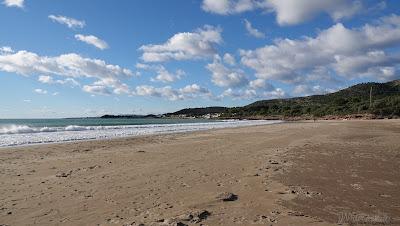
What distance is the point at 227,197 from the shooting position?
7.36 meters

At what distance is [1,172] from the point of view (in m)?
10.8

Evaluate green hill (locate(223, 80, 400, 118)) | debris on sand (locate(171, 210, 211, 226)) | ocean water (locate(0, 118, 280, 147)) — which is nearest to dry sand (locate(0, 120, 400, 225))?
debris on sand (locate(171, 210, 211, 226))

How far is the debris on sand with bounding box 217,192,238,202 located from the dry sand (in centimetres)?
5

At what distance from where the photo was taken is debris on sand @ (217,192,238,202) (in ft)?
23.8

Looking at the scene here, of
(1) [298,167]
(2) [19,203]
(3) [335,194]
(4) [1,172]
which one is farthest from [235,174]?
(4) [1,172]

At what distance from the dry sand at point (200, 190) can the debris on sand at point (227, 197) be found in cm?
5

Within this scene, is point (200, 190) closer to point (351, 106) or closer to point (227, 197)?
point (227, 197)

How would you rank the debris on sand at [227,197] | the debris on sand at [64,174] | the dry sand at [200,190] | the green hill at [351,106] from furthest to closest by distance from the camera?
the green hill at [351,106] < the debris on sand at [64,174] < the debris on sand at [227,197] < the dry sand at [200,190]

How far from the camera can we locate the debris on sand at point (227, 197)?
286 inches

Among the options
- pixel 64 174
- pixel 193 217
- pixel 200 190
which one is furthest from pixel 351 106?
pixel 193 217

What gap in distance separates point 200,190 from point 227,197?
977 mm

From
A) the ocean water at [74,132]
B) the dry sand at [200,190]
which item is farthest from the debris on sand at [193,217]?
the ocean water at [74,132]

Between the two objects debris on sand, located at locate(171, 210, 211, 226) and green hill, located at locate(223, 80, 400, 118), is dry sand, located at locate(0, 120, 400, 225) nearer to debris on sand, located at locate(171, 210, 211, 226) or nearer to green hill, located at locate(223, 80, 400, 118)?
debris on sand, located at locate(171, 210, 211, 226)

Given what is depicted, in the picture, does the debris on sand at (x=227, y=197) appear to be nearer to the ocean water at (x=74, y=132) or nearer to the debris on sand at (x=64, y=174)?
the debris on sand at (x=64, y=174)
